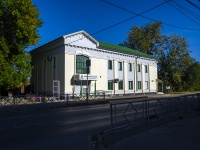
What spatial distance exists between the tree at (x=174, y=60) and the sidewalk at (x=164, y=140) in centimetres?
5164

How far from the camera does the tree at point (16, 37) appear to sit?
86.3ft

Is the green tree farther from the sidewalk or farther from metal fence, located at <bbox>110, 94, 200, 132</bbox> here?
the sidewalk

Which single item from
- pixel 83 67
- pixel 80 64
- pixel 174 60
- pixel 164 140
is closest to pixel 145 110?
pixel 164 140

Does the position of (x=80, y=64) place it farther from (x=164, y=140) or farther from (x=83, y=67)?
(x=164, y=140)

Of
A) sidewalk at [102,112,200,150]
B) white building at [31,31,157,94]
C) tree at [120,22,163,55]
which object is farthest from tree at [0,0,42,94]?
tree at [120,22,163,55]

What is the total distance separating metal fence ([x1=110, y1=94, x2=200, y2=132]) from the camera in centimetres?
808

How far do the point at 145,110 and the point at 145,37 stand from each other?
175 feet

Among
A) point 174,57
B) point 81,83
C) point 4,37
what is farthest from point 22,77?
point 174,57

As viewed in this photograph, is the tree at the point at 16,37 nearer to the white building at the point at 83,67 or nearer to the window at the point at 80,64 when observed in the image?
the white building at the point at 83,67

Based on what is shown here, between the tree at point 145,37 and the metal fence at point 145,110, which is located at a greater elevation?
the tree at point 145,37

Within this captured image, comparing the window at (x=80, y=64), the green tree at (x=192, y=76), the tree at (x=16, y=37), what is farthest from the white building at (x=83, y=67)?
the green tree at (x=192, y=76)

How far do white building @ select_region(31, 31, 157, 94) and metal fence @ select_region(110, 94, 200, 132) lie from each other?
20863 mm

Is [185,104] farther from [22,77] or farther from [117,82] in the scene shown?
[117,82]

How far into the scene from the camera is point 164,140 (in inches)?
281
